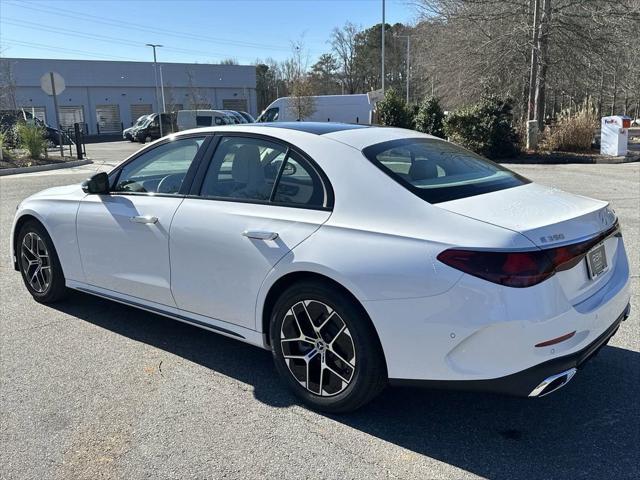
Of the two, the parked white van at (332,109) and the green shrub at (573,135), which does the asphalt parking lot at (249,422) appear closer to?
the green shrub at (573,135)

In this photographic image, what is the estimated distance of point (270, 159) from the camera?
11.9ft

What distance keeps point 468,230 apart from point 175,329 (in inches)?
111

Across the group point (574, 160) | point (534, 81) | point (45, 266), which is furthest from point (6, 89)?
point (45, 266)

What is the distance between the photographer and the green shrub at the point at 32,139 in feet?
67.1

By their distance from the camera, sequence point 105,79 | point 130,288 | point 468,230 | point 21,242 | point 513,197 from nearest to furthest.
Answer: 1. point 468,230
2. point 513,197
3. point 130,288
4. point 21,242
5. point 105,79

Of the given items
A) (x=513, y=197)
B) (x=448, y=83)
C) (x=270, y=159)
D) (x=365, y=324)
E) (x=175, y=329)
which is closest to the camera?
(x=365, y=324)

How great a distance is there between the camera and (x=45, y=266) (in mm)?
5039

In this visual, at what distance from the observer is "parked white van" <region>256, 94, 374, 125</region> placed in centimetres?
2634

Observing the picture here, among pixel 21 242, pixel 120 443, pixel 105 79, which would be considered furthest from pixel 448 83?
pixel 105 79

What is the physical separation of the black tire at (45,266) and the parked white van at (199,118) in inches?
1006

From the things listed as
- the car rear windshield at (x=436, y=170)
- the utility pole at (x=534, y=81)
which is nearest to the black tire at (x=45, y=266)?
the car rear windshield at (x=436, y=170)

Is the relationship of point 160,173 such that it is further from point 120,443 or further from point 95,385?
point 120,443

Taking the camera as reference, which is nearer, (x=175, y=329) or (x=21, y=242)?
(x=175, y=329)

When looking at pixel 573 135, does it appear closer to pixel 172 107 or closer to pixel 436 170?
pixel 436 170
